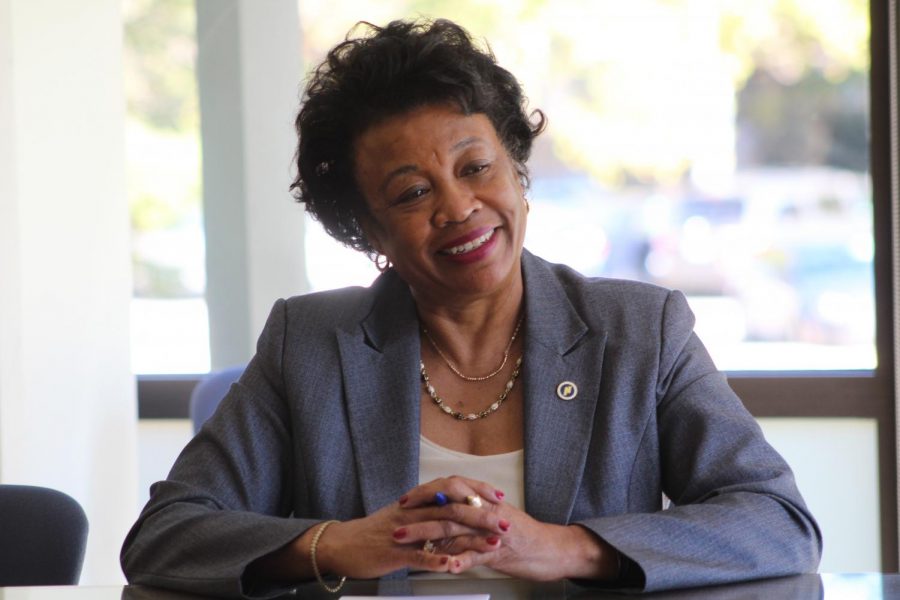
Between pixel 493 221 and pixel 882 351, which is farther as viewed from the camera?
pixel 882 351

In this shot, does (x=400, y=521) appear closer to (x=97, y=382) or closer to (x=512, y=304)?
(x=512, y=304)

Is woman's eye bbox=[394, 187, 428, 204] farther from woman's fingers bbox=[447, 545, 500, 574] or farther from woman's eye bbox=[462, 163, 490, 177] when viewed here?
woman's fingers bbox=[447, 545, 500, 574]

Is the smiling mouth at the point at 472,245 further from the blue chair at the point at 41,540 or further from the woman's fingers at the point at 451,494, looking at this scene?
the blue chair at the point at 41,540

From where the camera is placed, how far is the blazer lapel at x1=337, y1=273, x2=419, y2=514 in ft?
6.38

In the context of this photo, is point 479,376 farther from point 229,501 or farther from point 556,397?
point 229,501

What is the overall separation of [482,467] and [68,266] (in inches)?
74.8

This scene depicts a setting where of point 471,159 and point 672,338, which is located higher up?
point 471,159

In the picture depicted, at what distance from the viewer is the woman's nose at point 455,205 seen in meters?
1.96

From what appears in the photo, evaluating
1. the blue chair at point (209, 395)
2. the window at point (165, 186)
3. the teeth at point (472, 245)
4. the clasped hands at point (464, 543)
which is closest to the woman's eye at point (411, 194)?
the teeth at point (472, 245)

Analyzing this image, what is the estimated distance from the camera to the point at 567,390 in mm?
1977

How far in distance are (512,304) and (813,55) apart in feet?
7.52

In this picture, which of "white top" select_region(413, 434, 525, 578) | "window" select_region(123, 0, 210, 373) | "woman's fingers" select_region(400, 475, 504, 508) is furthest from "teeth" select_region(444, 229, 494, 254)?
"window" select_region(123, 0, 210, 373)

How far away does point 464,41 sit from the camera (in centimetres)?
214

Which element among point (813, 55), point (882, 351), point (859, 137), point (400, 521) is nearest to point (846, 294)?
point (882, 351)
